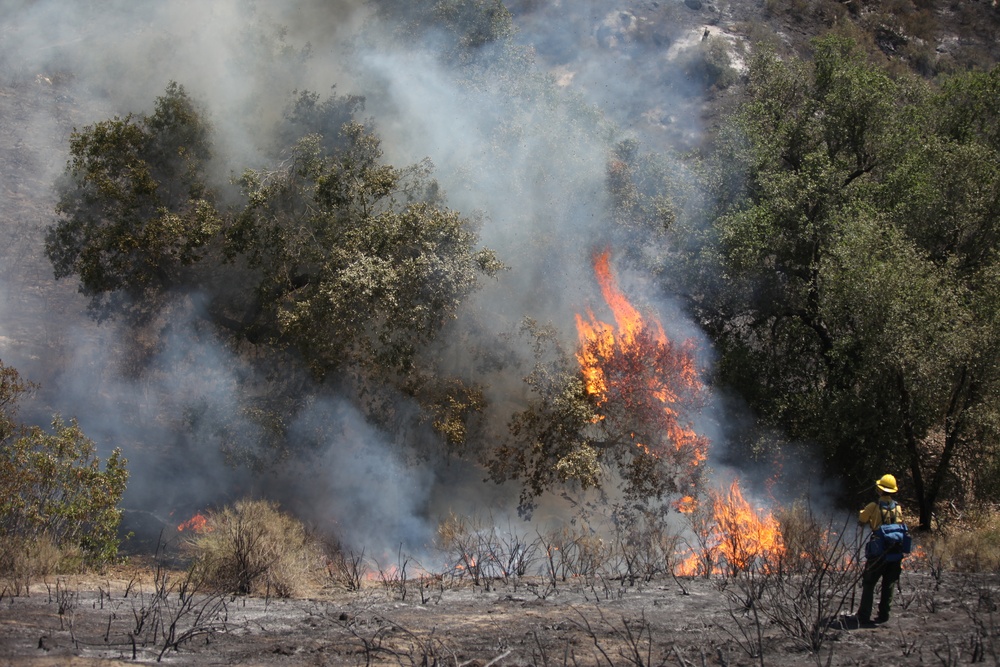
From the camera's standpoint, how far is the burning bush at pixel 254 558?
13023 mm

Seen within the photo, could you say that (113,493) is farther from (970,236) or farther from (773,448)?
(970,236)

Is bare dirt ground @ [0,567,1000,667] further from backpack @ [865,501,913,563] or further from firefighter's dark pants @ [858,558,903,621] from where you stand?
backpack @ [865,501,913,563]

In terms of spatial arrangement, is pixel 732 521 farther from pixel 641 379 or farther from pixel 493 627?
pixel 493 627

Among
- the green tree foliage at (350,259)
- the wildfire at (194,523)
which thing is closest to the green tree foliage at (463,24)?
the green tree foliage at (350,259)

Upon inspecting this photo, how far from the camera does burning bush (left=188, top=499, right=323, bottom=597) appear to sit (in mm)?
13023

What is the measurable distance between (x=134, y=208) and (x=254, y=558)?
34.0ft

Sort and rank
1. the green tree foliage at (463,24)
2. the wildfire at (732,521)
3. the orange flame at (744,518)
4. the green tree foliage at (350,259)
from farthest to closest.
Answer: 1. the green tree foliage at (463,24)
2. the green tree foliage at (350,259)
3. the orange flame at (744,518)
4. the wildfire at (732,521)

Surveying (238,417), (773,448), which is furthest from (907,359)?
(238,417)

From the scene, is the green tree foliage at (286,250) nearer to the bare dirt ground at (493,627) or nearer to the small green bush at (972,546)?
the bare dirt ground at (493,627)

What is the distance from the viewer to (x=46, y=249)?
20.7 metres

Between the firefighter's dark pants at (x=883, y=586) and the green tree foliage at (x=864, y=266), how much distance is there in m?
7.53

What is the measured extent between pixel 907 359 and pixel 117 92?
21.1 m

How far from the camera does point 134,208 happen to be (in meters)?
20.3

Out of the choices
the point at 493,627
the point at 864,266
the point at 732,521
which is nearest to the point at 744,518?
the point at 732,521
